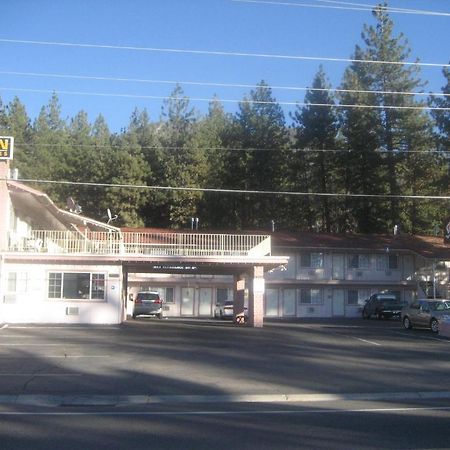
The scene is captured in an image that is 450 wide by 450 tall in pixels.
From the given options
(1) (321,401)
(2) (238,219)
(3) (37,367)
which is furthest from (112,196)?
(1) (321,401)

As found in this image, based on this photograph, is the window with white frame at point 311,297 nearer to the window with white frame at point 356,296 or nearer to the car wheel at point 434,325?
the window with white frame at point 356,296

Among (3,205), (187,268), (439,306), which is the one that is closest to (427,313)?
(439,306)

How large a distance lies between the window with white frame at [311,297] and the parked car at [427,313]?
1691cm

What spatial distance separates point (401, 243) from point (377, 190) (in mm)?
9188

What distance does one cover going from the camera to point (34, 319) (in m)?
30.3

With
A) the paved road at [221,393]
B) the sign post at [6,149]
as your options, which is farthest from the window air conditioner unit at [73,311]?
the sign post at [6,149]

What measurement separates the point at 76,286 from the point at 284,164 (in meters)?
30.8

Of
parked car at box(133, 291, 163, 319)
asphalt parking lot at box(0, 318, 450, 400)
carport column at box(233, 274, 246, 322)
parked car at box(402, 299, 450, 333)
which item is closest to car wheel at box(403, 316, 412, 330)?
parked car at box(402, 299, 450, 333)

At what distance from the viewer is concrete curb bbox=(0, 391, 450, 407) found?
11539 mm

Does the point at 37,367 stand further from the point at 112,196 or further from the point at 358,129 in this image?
the point at 358,129

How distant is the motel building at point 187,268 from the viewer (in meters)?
30.3

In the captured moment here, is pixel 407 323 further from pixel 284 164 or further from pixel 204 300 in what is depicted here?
pixel 284 164

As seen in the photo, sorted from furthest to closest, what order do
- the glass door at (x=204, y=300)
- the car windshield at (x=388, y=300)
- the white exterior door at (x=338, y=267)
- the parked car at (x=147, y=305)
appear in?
the glass door at (x=204, y=300) < the white exterior door at (x=338, y=267) < the car windshield at (x=388, y=300) < the parked car at (x=147, y=305)

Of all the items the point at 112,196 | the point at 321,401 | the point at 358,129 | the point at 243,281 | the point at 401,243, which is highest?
the point at 358,129
